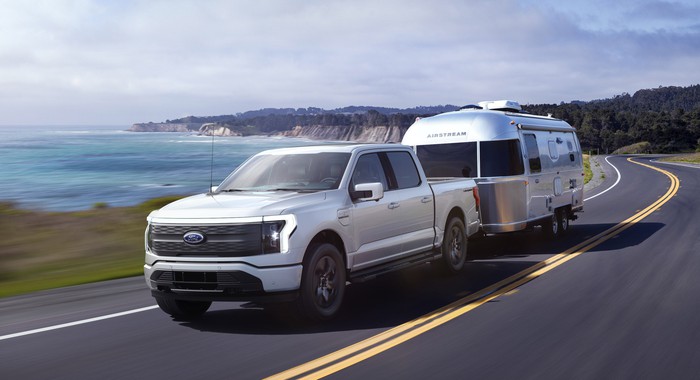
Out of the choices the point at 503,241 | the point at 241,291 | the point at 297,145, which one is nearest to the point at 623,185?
the point at 503,241

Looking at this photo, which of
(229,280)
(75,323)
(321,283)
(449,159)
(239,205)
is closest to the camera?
(229,280)

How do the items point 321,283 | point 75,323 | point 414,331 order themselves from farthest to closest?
point 75,323 → point 321,283 → point 414,331

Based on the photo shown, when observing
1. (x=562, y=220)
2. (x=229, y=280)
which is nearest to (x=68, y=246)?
(x=229, y=280)

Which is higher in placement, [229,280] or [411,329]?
[229,280]

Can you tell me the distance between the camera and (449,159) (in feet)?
46.7

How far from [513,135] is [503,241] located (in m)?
2.89

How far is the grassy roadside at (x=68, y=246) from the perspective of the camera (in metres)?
12.3

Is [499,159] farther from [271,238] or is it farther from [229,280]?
[229,280]

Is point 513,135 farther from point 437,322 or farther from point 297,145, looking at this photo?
point 437,322

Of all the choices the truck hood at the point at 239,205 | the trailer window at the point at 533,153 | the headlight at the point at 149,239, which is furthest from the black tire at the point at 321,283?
the trailer window at the point at 533,153

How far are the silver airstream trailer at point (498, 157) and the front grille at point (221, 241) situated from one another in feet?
23.2

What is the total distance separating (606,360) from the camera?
20.0ft

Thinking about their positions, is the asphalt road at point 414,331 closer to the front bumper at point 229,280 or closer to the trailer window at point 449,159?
the front bumper at point 229,280

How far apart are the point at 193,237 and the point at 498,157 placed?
25.8ft
